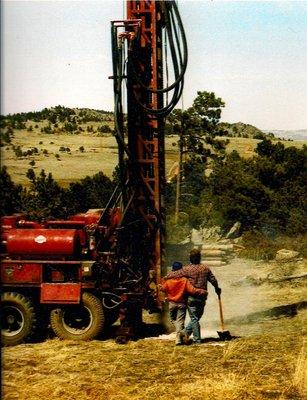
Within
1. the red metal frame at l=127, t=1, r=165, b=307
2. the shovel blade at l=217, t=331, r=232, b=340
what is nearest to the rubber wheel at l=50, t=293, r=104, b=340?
the red metal frame at l=127, t=1, r=165, b=307

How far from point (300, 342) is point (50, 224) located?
5.18 m

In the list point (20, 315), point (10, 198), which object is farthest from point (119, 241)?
point (10, 198)

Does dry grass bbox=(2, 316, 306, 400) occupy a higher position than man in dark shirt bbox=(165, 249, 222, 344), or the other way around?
man in dark shirt bbox=(165, 249, 222, 344)

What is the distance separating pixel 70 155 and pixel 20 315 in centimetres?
5414

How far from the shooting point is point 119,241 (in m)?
11.1

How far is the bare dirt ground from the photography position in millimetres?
7488

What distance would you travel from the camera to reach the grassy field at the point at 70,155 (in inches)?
2141

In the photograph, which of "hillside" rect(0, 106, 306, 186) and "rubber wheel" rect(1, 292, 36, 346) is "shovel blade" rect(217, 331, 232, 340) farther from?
"hillside" rect(0, 106, 306, 186)

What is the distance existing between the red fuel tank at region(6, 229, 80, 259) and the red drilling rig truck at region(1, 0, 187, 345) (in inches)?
0.7

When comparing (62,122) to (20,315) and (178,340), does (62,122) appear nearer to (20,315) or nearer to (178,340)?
(20,315)

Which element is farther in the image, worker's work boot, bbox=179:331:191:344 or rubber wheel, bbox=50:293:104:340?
rubber wheel, bbox=50:293:104:340

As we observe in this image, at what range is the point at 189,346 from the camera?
A: 33.4ft

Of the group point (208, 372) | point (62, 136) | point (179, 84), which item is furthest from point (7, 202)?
point (62, 136)

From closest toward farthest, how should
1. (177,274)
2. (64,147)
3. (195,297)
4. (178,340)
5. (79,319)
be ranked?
(178,340)
(195,297)
(177,274)
(79,319)
(64,147)
